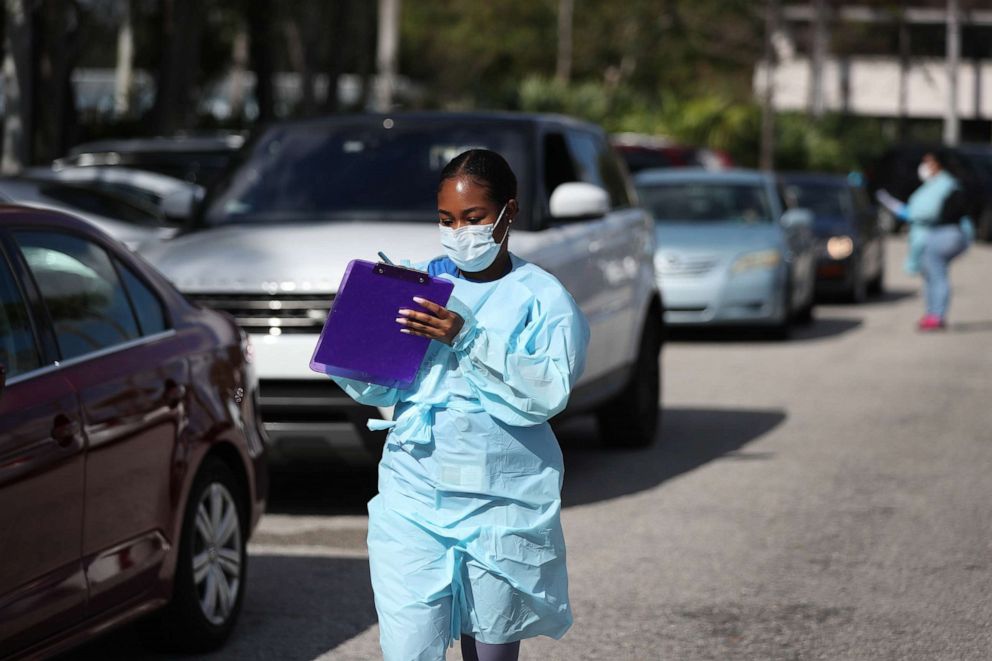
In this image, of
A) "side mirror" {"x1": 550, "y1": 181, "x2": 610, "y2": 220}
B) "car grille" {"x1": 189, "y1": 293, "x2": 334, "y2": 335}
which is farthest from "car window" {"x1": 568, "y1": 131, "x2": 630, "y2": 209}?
"car grille" {"x1": 189, "y1": 293, "x2": 334, "y2": 335}

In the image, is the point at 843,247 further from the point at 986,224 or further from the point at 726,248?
the point at 986,224

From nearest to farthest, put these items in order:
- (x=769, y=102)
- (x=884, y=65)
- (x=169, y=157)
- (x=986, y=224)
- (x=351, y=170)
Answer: (x=351, y=170)
(x=169, y=157)
(x=986, y=224)
(x=769, y=102)
(x=884, y=65)

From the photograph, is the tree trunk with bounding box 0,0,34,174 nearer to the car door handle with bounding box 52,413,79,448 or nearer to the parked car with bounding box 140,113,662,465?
the parked car with bounding box 140,113,662,465

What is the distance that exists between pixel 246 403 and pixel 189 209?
11.4 ft

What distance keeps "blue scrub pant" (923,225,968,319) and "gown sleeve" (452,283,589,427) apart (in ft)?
50.9

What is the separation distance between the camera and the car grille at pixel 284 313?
8477mm

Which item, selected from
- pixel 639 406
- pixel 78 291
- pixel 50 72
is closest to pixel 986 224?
pixel 50 72

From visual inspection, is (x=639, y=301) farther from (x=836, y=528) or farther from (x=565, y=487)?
(x=836, y=528)

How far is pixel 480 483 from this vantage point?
4.32 metres

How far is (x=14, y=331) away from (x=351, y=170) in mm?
4696

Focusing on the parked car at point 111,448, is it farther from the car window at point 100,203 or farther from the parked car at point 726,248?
the parked car at point 726,248

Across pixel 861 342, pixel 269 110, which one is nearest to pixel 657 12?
pixel 269 110

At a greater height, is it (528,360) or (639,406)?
(528,360)

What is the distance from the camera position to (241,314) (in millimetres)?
8555
